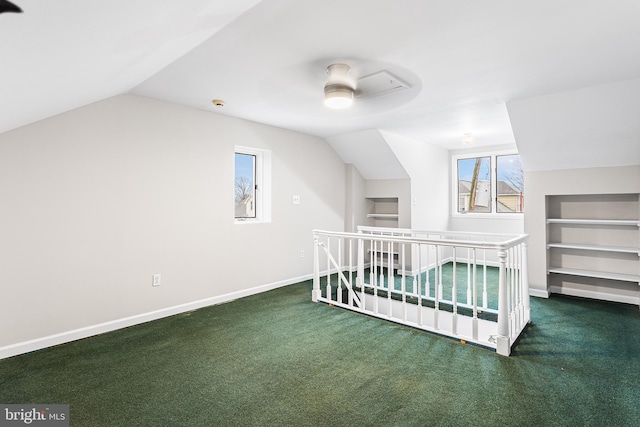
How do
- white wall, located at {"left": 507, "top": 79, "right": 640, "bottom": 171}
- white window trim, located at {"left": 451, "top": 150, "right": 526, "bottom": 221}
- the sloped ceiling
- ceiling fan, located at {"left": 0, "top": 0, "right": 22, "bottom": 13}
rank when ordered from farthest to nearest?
white window trim, located at {"left": 451, "top": 150, "right": 526, "bottom": 221} < white wall, located at {"left": 507, "top": 79, "right": 640, "bottom": 171} < the sloped ceiling < ceiling fan, located at {"left": 0, "top": 0, "right": 22, "bottom": 13}

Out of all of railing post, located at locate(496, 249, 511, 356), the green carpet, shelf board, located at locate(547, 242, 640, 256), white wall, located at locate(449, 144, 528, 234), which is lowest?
the green carpet

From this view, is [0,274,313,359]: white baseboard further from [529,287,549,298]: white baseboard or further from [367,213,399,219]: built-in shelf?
[529,287,549,298]: white baseboard

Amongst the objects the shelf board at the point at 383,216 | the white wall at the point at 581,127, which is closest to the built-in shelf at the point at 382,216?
the shelf board at the point at 383,216

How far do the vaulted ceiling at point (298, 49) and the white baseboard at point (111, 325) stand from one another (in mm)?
1710

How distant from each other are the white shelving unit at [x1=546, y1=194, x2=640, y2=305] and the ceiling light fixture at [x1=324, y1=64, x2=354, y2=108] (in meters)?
3.33

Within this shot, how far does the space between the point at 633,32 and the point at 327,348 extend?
9.84ft

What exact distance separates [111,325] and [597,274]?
5.41 m

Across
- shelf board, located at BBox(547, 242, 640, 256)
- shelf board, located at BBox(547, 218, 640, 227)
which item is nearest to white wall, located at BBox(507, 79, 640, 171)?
shelf board, located at BBox(547, 218, 640, 227)

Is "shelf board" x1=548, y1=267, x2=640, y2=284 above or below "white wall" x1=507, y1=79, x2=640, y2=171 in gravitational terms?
below

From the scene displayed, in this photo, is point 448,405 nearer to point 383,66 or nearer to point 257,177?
point 383,66

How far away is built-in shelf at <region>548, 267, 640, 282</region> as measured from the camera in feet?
12.3

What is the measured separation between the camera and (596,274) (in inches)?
154

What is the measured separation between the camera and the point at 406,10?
1803mm

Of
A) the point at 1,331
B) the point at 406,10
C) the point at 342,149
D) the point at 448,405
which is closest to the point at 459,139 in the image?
the point at 342,149
